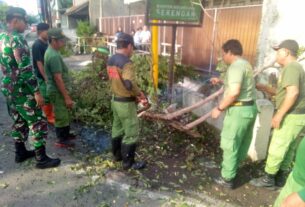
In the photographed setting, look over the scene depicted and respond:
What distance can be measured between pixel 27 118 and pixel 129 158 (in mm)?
1472

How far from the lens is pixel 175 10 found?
5207 millimetres

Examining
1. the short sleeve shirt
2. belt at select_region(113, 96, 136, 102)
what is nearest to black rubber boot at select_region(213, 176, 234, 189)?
belt at select_region(113, 96, 136, 102)

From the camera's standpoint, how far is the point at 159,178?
3.74 meters

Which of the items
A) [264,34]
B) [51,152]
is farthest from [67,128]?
[264,34]

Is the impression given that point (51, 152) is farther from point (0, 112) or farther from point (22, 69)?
point (0, 112)

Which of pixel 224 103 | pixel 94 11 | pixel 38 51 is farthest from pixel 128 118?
pixel 94 11

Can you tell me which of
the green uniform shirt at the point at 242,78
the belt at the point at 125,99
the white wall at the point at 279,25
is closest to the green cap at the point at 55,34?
the belt at the point at 125,99

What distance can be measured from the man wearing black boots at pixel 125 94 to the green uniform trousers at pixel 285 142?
5.80ft

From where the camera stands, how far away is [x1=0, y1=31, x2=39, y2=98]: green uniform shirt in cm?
332

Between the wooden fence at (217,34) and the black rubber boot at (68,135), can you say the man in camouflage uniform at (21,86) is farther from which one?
the wooden fence at (217,34)

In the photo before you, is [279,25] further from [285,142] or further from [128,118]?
[128,118]

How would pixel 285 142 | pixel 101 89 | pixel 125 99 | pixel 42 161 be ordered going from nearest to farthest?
pixel 285 142 < pixel 125 99 < pixel 42 161 < pixel 101 89

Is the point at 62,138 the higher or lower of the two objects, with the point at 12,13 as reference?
lower

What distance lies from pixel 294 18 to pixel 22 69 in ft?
16.2
